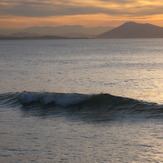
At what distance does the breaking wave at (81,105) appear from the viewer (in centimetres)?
1897

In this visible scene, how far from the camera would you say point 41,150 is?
12.0 m

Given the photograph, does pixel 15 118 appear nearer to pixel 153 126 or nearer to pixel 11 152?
pixel 11 152

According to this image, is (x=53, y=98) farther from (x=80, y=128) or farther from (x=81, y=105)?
(x=80, y=128)

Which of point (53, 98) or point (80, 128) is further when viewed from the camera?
point (53, 98)

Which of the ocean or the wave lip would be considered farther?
the wave lip

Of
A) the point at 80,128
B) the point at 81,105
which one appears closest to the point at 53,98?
the point at 81,105

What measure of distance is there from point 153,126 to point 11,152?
6.63m

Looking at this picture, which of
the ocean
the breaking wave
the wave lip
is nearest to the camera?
the ocean

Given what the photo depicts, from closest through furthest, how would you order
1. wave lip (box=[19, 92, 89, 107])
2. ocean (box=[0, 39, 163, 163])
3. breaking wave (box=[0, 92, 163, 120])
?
ocean (box=[0, 39, 163, 163]), breaking wave (box=[0, 92, 163, 120]), wave lip (box=[19, 92, 89, 107])

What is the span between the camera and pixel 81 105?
848 inches

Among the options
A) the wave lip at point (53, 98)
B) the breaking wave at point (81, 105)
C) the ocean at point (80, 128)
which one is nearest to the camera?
the ocean at point (80, 128)

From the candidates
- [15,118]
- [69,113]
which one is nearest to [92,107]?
[69,113]

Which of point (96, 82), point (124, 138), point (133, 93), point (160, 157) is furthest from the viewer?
point (96, 82)

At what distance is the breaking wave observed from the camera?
1897cm
